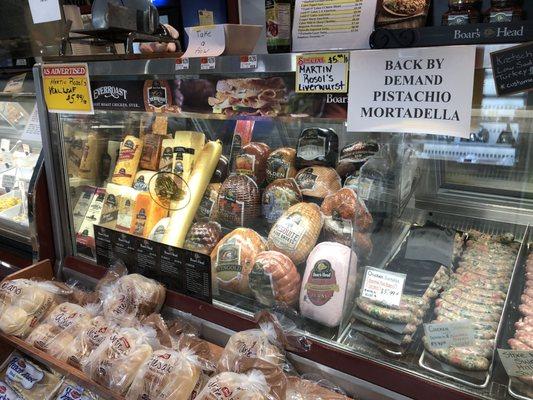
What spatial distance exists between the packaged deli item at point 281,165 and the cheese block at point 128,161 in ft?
1.94

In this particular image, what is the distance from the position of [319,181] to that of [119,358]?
2.84 ft

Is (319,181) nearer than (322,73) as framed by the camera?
No

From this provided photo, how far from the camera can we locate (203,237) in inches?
65.4

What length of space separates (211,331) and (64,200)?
90 cm

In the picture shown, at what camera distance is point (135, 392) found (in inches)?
47.6

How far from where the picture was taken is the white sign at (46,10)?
170cm

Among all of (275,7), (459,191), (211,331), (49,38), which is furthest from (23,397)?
(49,38)

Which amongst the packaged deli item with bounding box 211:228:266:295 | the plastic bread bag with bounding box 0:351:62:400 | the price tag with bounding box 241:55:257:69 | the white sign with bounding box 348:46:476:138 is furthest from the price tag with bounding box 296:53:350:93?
the plastic bread bag with bounding box 0:351:62:400

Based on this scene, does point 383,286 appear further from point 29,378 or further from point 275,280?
point 29,378

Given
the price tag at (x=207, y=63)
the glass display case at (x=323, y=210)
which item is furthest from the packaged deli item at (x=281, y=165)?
the price tag at (x=207, y=63)

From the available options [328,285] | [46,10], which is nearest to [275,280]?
[328,285]

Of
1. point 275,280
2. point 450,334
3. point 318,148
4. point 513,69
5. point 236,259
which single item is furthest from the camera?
point 318,148

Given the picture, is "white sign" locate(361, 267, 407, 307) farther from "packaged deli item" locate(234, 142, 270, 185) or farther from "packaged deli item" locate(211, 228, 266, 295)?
"packaged deli item" locate(234, 142, 270, 185)

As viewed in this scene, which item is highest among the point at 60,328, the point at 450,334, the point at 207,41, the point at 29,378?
the point at 207,41
